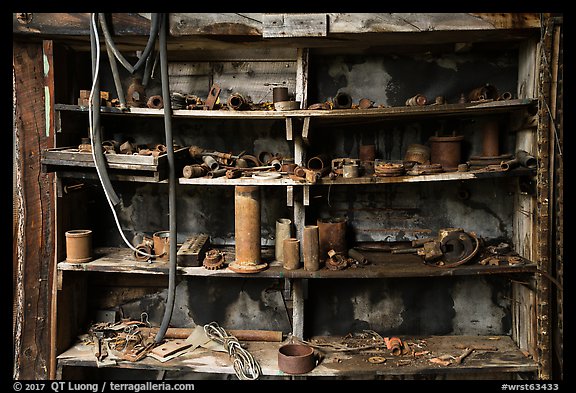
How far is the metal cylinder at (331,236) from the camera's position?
3.44 m

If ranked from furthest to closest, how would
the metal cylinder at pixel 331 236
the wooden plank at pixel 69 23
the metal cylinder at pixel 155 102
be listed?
the metal cylinder at pixel 331 236 < the metal cylinder at pixel 155 102 < the wooden plank at pixel 69 23

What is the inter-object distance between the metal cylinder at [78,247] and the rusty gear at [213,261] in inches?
32.9

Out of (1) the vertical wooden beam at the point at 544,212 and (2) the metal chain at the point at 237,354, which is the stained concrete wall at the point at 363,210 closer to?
(2) the metal chain at the point at 237,354

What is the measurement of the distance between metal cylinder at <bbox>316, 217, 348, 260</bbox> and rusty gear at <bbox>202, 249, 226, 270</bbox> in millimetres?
705

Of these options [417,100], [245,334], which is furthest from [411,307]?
[417,100]

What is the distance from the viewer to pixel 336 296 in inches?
145

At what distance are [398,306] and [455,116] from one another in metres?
1.47

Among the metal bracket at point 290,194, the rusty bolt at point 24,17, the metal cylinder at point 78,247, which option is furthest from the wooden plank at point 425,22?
the metal cylinder at point 78,247

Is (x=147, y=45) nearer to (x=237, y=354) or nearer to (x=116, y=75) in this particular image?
(x=116, y=75)

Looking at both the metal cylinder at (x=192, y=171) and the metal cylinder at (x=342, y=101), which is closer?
the metal cylinder at (x=192, y=171)

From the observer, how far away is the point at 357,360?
3.28 m

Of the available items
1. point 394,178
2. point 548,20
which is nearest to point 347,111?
point 394,178

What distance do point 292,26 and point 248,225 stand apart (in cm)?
133

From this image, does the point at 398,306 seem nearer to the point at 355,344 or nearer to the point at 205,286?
the point at 355,344
